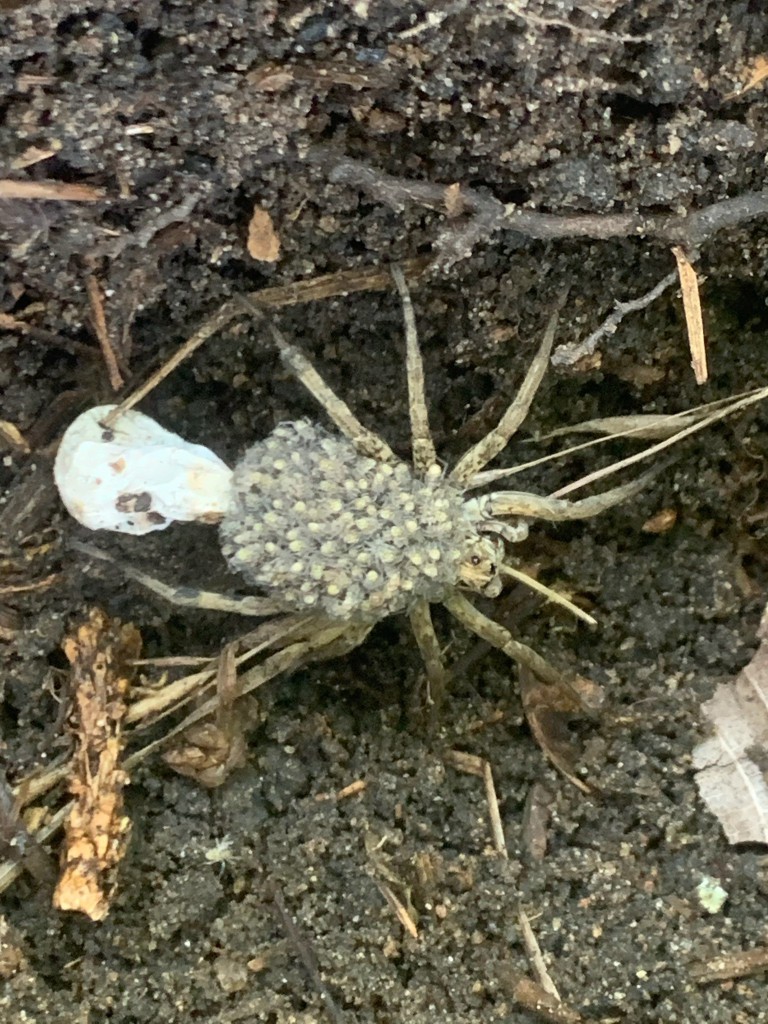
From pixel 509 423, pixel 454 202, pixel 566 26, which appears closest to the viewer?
pixel 566 26

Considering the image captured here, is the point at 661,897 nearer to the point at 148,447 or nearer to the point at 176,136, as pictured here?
the point at 148,447

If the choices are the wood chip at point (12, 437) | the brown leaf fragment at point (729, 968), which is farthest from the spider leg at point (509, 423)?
the brown leaf fragment at point (729, 968)

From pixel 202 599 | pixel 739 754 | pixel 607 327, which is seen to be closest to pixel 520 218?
pixel 607 327


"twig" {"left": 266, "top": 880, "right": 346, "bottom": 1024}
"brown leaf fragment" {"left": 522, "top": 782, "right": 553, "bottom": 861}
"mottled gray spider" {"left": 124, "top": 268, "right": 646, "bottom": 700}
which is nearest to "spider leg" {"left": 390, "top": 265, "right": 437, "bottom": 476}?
"mottled gray spider" {"left": 124, "top": 268, "right": 646, "bottom": 700}

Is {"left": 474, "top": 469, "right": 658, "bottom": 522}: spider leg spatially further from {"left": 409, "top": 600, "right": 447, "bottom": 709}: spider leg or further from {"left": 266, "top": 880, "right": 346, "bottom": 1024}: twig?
{"left": 266, "top": 880, "right": 346, "bottom": 1024}: twig

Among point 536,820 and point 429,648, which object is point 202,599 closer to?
point 429,648

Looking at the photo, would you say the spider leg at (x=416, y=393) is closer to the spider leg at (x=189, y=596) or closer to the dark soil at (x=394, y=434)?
the dark soil at (x=394, y=434)
